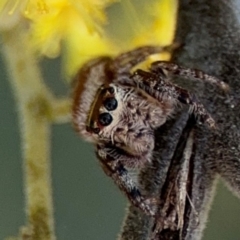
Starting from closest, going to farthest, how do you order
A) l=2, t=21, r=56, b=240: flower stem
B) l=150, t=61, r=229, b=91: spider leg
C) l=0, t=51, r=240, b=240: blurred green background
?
l=150, t=61, r=229, b=91: spider leg < l=2, t=21, r=56, b=240: flower stem < l=0, t=51, r=240, b=240: blurred green background

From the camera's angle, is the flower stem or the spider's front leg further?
the flower stem

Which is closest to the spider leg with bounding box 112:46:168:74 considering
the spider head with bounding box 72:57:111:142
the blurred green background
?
the spider head with bounding box 72:57:111:142

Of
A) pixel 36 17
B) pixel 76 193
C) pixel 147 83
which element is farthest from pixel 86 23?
pixel 76 193

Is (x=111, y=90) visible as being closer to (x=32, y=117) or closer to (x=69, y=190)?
(x=32, y=117)

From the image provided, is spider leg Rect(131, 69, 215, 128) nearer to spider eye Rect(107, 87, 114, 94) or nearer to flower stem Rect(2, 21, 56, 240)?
spider eye Rect(107, 87, 114, 94)

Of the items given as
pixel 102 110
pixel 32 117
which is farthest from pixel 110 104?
pixel 32 117

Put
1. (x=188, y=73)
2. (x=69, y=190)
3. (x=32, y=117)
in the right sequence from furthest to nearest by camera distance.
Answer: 1. (x=69, y=190)
2. (x=32, y=117)
3. (x=188, y=73)

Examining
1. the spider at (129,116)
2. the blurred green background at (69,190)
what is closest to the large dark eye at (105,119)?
the spider at (129,116)

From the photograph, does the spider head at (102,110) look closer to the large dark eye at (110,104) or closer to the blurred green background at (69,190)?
the large dark eye at (110,104)
